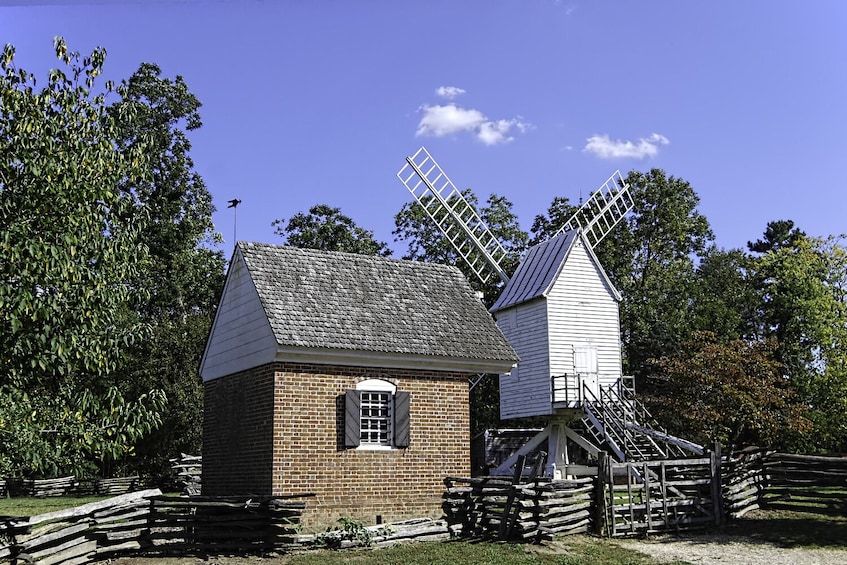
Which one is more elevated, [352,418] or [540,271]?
[540,271]

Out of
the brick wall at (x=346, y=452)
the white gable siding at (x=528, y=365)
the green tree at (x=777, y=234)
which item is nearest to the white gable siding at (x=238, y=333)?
the brick wall at (x=346, y=452)

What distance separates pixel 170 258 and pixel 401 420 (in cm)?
2461

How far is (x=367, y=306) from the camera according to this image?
19312mm

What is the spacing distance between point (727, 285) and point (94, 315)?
4151 centimetres

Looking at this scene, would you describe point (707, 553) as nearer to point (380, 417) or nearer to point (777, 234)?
point (380, 417)

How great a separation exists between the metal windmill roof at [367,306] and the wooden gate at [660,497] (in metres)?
3.77

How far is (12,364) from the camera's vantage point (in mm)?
9969

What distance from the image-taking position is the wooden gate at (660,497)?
17.2 metres

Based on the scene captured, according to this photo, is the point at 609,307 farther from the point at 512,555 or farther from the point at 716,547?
the point at 512,555

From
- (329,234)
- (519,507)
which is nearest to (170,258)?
(329,234)

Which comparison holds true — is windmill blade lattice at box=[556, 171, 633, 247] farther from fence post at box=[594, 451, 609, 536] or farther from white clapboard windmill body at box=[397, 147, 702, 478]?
fence post at box=[594, 451, 609, 536]

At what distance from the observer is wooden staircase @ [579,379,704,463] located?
2303 cm

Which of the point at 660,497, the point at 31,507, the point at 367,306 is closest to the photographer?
the point at 660,497

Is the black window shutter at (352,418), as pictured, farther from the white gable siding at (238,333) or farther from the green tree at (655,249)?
the green tree at (655,249)
